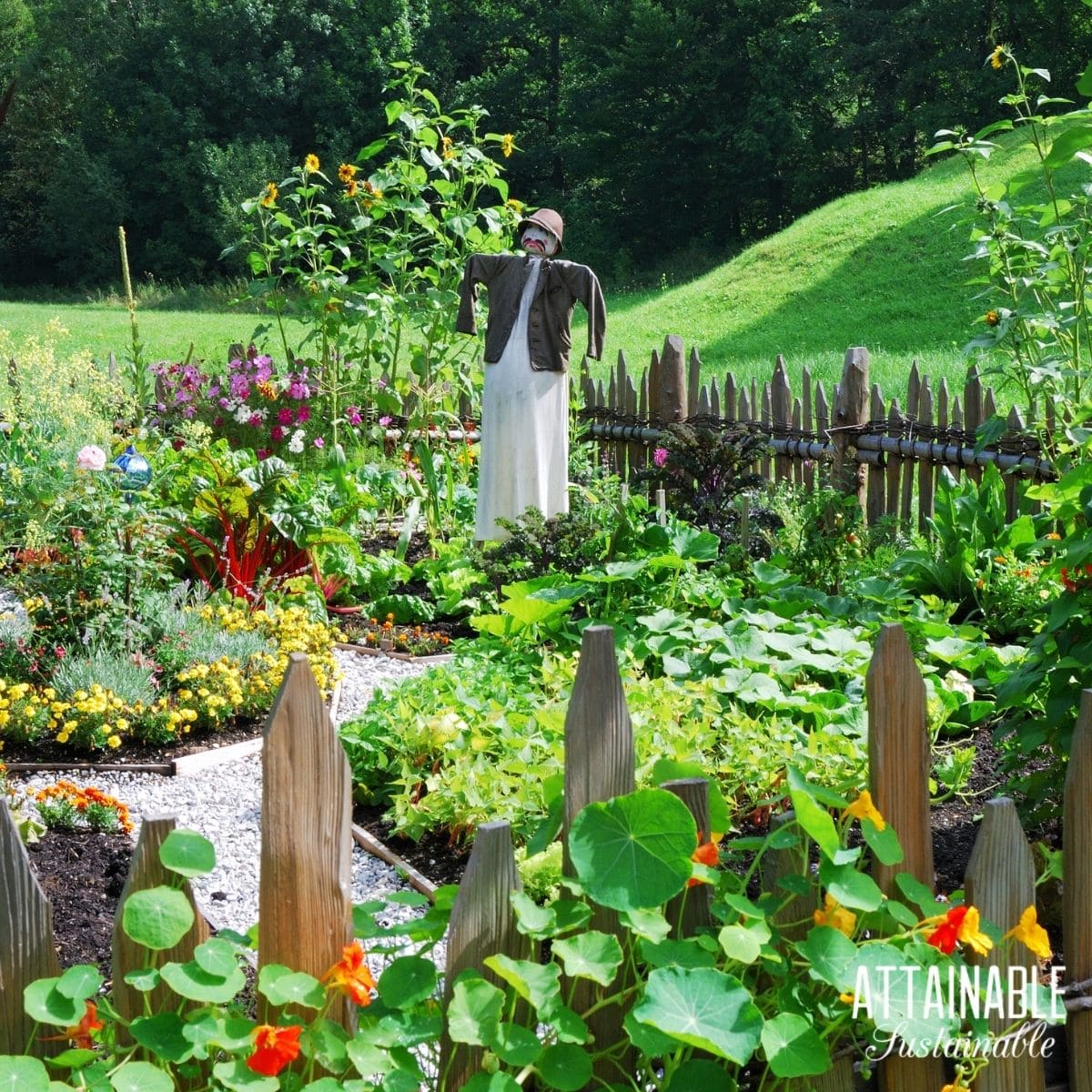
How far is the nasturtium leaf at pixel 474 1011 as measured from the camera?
1.46 m

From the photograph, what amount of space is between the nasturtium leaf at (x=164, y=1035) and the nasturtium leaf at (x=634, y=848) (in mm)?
529

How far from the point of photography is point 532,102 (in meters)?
40.5

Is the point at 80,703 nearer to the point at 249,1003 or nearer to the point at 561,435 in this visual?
the point at 249,1003

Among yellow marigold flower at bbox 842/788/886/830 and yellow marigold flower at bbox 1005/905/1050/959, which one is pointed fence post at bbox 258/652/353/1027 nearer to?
yellow marigold flower at bbox 842/788/886/830

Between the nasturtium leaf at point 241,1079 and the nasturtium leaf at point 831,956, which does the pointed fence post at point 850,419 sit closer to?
the nasturtium leaf at point 831,956

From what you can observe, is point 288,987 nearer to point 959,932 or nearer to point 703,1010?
point 703,1010

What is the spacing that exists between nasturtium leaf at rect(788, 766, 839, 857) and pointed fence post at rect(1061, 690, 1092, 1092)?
1.53 ft

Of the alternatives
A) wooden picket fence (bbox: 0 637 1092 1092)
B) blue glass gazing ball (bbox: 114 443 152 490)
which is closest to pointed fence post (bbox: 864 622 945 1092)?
wooden picket fence (bbox: 0 637 1092 1092)

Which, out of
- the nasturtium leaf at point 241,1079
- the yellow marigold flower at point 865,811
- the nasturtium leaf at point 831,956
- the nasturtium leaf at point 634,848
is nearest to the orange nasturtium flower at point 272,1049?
the nasturtium leaf at point 241,1079

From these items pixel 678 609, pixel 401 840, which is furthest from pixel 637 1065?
pixel 678 609

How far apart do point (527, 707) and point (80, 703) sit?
1.42m

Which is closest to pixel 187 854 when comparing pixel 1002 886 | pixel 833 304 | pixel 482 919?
pixel 482 919

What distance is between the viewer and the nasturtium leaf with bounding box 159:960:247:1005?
4.63ft

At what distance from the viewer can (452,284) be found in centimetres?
743
